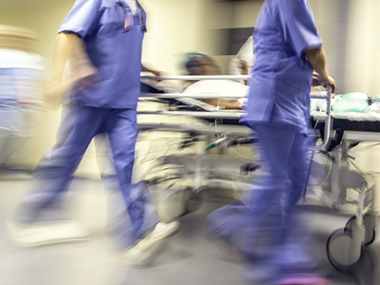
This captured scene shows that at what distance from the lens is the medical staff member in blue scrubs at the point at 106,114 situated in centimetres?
140

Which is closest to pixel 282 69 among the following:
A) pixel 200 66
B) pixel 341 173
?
pixel 341 173

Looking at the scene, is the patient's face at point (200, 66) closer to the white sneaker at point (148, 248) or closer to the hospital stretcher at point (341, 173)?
the hospital stretcher at point (341, 173)

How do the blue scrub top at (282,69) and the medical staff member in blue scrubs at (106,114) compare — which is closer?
the blue scrub top at (282,69)

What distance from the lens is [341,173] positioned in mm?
1731

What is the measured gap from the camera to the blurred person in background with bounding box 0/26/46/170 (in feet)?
6.37

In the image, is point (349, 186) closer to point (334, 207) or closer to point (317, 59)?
point (334, 207)

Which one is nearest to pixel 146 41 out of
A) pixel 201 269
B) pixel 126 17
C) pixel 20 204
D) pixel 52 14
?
pixel 52 14

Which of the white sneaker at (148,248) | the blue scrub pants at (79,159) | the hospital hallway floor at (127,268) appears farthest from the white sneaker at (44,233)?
the white sneaker at (148,248)

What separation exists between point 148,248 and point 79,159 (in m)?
0.47

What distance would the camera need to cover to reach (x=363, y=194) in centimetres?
158

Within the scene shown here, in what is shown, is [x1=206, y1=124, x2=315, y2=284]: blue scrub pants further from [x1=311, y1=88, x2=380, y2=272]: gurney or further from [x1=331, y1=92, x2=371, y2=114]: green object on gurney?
[x1=331, y1=92, x2=371, y2=114]: green object on gurney

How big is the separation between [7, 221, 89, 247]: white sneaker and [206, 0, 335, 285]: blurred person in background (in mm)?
978

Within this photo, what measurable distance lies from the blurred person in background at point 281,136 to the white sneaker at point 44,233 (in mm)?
978

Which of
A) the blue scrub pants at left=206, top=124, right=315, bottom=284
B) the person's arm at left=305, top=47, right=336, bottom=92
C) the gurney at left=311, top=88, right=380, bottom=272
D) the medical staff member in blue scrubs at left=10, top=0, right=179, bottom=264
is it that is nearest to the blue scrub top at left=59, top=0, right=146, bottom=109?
the medical staff member in blue scrubs at left=10, top=0, right=179, bottom=264
